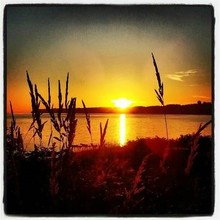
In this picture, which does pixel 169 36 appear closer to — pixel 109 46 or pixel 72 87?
pixel 109 46

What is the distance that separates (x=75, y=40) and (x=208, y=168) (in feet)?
2.45

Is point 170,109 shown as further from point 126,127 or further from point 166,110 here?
point 126,127

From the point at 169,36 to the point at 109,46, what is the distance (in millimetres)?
248

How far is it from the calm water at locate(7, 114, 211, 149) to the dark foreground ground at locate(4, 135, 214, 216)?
0.03 metres

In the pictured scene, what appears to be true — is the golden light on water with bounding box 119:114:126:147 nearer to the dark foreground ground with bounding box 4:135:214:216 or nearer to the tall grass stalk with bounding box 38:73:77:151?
the dark foreground ground with bounding box 4:135:214:216

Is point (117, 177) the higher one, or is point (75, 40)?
point (75, 40)

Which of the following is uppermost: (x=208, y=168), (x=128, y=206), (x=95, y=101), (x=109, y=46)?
(x=109, y=46)

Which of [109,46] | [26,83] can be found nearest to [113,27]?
[109,46]

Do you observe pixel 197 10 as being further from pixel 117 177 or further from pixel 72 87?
pixel 117 177

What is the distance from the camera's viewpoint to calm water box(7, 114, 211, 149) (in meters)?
2.04

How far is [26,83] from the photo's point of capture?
2.04m

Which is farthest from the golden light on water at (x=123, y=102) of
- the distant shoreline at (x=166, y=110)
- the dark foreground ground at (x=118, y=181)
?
the dark foreground ground at (x=118, y=181)

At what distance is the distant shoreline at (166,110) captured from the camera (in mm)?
2025

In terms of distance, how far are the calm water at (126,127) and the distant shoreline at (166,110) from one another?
0.02 meters
